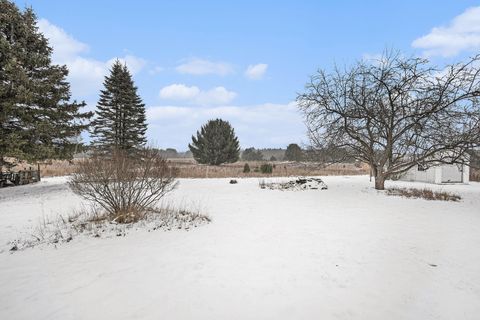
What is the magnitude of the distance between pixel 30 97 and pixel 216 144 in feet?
108

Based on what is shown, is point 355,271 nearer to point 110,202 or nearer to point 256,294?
point 256,294

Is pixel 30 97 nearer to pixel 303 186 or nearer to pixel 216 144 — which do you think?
pixel 303 186

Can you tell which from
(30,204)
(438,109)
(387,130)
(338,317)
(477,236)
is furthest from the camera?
(387,130)

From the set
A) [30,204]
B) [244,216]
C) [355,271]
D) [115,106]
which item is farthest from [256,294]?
[115,106]

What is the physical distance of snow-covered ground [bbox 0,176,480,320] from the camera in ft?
13.2

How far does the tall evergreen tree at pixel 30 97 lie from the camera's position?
1500cm

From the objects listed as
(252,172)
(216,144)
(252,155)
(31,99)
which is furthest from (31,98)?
(252,155)

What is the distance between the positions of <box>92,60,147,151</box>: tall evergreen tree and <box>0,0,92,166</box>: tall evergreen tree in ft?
37.3

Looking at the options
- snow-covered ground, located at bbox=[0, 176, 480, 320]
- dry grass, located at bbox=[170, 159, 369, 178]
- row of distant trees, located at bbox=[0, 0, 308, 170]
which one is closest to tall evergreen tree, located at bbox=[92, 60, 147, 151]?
dry grass, located at bbox=[170, 159, 369, 178]

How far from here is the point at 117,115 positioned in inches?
1204

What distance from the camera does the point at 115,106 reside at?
30766 mm

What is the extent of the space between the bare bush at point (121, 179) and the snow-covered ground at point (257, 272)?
119 centimetres

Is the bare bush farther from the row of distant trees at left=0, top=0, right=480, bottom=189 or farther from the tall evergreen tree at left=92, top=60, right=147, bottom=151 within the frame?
the tall evergreen tree at left=92, top=60, right=147, bottom=151

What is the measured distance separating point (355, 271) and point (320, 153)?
1269 cm
